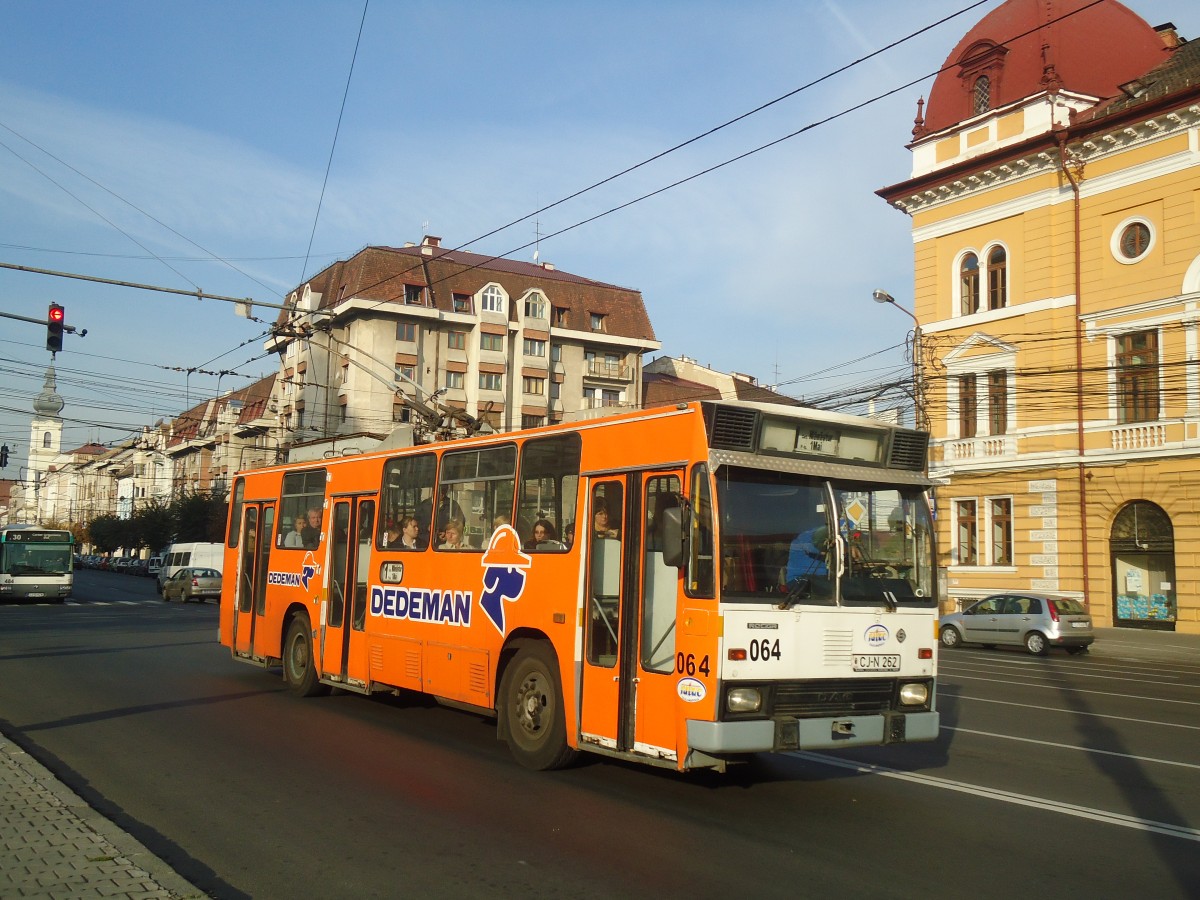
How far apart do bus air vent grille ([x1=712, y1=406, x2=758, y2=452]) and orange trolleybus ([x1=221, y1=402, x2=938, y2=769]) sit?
1 centimetres

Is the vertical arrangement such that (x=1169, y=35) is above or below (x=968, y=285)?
above

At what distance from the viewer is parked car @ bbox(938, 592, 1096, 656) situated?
2542cm

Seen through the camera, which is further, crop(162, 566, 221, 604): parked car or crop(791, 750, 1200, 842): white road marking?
crop(162, 566, 221, 604): parked car

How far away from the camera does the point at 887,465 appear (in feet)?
28.2

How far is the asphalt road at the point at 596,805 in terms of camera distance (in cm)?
611

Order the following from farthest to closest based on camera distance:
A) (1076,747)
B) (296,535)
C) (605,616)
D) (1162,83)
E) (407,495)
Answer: (1162,83) < (296,535) < (407,495) < (1076,747) < (605,616)

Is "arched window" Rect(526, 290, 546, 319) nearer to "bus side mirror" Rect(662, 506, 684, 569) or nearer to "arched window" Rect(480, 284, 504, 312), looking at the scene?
"arched window" Rect(480, 284, 504, 312)

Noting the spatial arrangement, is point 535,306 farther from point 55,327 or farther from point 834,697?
point 834,697

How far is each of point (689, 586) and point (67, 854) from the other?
13.6ft

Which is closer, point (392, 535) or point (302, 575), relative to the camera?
point (392, 535)

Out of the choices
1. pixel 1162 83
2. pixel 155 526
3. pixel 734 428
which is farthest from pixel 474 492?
pixel 155 526

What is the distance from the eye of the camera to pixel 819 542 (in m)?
7.94

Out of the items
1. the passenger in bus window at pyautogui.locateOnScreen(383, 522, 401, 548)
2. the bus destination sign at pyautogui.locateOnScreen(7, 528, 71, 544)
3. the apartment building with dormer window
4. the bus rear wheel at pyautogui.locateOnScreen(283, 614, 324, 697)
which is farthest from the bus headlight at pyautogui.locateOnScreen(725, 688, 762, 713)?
the apartment building with dormer window

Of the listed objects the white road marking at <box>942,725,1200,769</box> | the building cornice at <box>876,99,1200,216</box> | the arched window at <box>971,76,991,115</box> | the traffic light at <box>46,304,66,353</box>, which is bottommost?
the white road marking at <box>942,725,1200,769</box>
